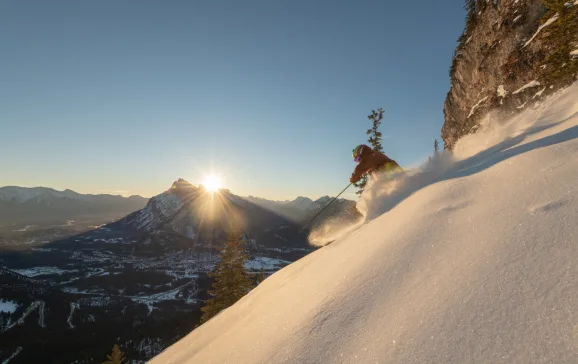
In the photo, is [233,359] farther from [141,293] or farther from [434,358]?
[141,293]

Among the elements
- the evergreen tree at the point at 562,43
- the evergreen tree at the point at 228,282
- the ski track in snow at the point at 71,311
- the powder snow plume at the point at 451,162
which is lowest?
the ski track in snow at the point at 71,311

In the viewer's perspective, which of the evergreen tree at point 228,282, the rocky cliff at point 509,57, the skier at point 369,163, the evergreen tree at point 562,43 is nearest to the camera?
the evergreen tree at point 562,43

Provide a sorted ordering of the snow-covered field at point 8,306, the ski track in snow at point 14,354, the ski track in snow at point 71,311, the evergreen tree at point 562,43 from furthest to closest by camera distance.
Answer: the snow-covered field at point 8,306, the ski track in snow at point 71,311, the ski track in snow at point 14,354, the evergreen tree at point 562,43

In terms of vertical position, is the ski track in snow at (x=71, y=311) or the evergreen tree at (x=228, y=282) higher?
the evergreen tree at (x=228, y=282)

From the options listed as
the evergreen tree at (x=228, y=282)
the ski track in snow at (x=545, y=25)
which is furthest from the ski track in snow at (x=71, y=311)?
the ski track in snow at (x=545, y=25)

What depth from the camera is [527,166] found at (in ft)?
13.1

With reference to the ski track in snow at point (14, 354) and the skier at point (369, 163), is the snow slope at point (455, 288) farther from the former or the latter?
the ski track in snow at point (14, 354)

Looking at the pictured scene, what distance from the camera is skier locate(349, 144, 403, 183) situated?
1095 centimetres

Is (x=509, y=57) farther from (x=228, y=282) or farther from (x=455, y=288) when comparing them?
(x=228, y=282)

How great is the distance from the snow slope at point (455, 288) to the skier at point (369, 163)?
20.0ft

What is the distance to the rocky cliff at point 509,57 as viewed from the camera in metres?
12.1

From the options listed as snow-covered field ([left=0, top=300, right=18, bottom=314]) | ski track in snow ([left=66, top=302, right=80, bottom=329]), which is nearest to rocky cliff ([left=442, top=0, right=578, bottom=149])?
ski track in snow ([left=66, top=302, right=80, bottom=329])

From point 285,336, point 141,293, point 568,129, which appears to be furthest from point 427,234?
point 141,293

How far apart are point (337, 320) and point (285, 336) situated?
0.73 meters
